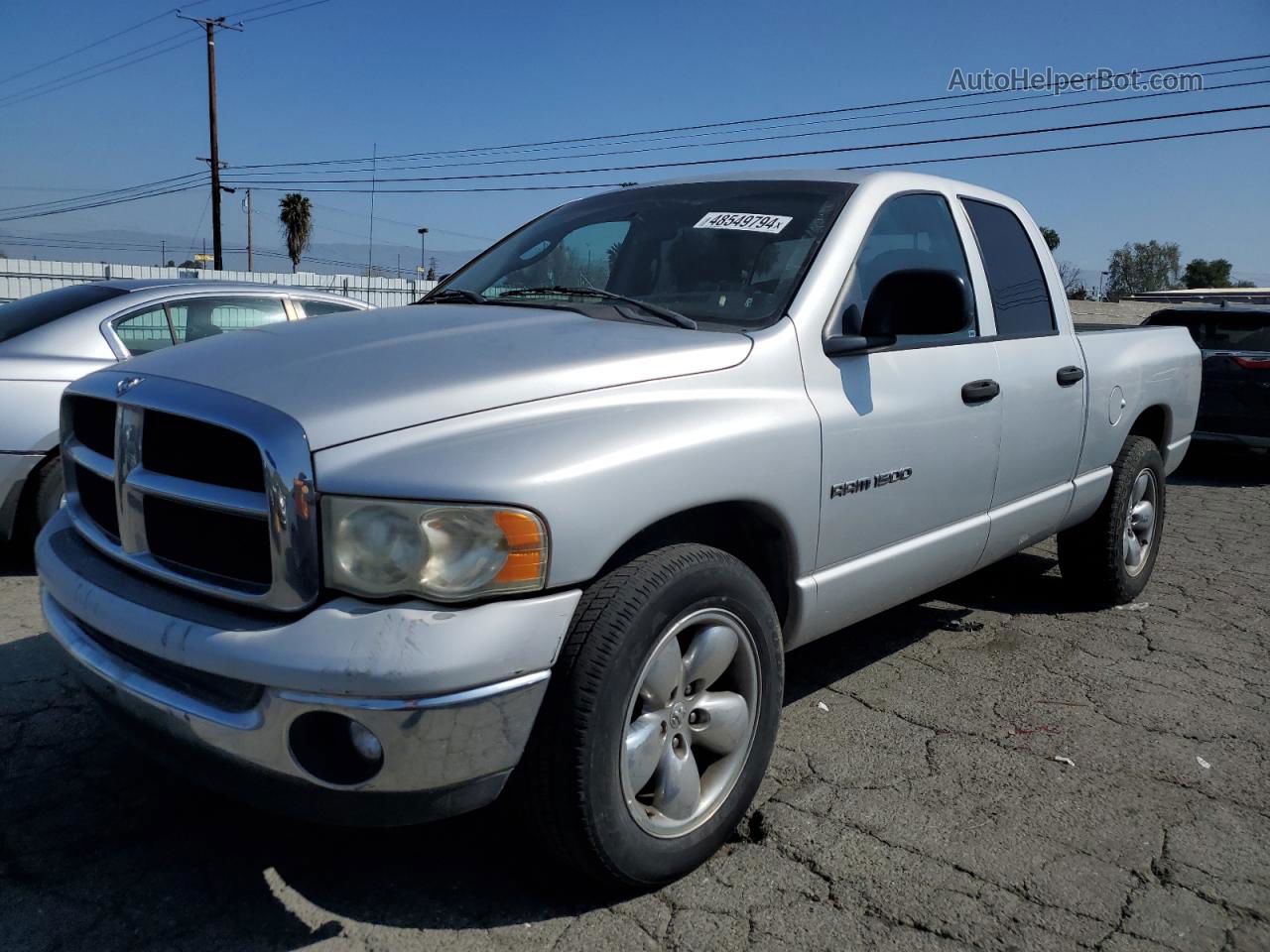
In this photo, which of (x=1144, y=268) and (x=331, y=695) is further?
(x=1144, y=268)

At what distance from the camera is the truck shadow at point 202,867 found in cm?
234

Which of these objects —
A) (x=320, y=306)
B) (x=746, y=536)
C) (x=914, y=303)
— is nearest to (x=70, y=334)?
(x=320, y=306)

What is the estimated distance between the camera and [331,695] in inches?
77.1

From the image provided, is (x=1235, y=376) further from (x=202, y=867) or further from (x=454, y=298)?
(x=202, y=867)

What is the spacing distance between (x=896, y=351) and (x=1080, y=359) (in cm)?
147

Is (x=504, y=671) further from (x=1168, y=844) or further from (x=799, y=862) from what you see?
(x=1168, y=844)

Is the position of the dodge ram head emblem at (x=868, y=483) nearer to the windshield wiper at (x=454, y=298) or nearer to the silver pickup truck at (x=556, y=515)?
the silver pickup truck at (x=556, y=515)

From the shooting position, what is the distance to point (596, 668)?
2139mm

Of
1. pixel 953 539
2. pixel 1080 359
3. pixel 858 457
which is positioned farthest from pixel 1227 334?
pixel 858 457

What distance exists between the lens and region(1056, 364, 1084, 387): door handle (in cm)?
405

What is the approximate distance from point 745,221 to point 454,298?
3.38ft

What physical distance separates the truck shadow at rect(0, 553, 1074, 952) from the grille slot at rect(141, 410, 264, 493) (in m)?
0.69

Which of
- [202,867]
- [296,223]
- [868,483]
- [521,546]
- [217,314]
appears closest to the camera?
[521,546]

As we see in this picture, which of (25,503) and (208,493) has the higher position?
(208,493)
